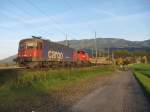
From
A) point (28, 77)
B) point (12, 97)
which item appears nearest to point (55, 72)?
point (28, 77)

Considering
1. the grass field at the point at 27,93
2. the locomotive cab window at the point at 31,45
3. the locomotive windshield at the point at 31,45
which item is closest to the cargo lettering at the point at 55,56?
the locomotive windshield at the point at 31,45

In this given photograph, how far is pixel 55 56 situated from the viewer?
40.9 m

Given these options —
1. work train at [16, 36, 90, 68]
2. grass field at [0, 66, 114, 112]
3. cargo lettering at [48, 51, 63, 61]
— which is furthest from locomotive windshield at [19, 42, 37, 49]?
grass field at [0, 66, 114, 112]

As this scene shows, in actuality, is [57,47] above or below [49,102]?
above

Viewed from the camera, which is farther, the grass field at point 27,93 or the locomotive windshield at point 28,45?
the locomotive windshield at point 28,45

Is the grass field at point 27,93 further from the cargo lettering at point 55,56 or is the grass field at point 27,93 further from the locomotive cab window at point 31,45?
the cargo lettering at point 55,56

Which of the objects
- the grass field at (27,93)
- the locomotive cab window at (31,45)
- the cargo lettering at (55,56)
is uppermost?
the locomotive cab window at (31,45)

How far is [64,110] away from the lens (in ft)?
42.4

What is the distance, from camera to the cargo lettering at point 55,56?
38469 millimetres

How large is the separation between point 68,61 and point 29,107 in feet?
119

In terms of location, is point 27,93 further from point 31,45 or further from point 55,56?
point 55,56

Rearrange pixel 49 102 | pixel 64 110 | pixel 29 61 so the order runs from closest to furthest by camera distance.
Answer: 1. pixel 64 110
2. pixel 49 102
3. pixel 29 61

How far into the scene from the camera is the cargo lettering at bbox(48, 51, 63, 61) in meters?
38.5

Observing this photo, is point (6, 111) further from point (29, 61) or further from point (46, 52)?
point (46, 52)
